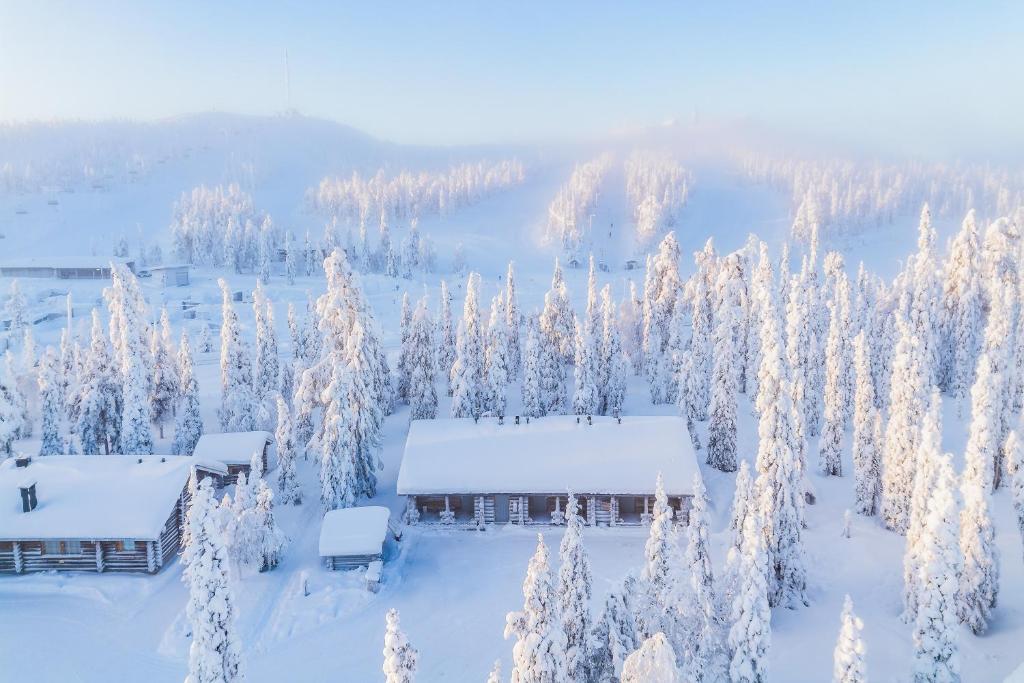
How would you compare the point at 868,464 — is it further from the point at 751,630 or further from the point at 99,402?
the point at 99,402

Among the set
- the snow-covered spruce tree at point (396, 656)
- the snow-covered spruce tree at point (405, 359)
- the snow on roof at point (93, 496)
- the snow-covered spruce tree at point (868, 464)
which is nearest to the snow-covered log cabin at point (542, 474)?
the snow-covered spruce tree at point (868, 464)

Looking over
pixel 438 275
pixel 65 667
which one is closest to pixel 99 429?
pixel 65 667

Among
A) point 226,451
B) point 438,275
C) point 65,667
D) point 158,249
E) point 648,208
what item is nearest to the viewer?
point 65,667

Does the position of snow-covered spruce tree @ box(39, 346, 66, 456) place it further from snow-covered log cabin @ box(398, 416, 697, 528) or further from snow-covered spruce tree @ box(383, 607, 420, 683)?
snow-covered spruce tree @ box(383, 607, 420, 683)

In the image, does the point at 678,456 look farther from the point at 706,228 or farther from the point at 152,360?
the point at 706,228

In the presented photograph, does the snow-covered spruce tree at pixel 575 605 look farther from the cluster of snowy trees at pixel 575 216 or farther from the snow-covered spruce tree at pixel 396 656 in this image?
the cluster of snowy trees at pixel 575 216

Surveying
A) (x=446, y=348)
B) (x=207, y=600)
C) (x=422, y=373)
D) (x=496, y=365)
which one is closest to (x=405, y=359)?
(x=422, y=373)
